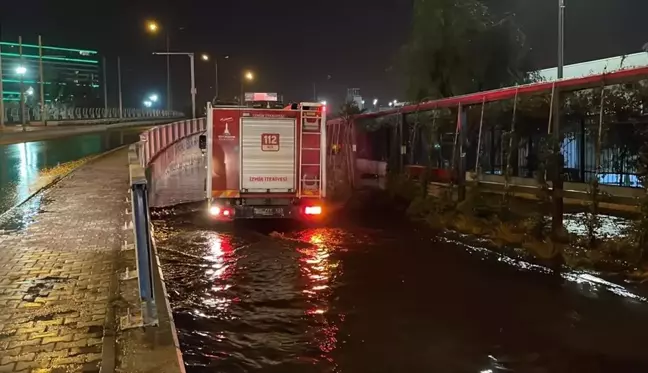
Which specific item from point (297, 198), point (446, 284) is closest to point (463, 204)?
point (297, 198)

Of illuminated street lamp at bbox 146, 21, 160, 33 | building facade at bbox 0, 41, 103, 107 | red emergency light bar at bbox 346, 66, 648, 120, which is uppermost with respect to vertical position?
building facade at bbox 0, 41, 103, 107

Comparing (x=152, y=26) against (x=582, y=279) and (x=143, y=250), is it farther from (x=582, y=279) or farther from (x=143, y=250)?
(x=143, y=250)

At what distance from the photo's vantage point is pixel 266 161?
13719 mm

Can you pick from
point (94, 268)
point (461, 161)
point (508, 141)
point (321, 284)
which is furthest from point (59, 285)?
point (461, 161)

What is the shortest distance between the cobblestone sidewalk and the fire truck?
7.40ft

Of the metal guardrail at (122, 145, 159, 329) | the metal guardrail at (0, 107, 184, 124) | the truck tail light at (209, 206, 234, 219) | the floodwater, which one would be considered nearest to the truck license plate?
the truck tail light at (209, 206, 234, 219)

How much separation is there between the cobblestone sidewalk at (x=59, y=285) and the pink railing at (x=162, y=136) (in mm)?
5203

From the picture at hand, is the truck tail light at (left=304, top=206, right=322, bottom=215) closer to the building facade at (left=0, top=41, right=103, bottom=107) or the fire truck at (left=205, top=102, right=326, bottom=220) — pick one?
the fire truck at (left=205, top=102, right=326, bottom=220)

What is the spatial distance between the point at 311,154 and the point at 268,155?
930mm

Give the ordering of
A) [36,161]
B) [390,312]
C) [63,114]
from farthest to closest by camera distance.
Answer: [63,114], [36,161], [390,312]

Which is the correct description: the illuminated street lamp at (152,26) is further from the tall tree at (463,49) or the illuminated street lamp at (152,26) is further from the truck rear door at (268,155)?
the truck rear door at (268,155)

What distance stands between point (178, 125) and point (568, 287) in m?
26.4

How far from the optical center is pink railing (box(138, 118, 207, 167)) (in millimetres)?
19806

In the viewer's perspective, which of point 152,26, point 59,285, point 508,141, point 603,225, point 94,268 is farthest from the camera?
point 152,26
